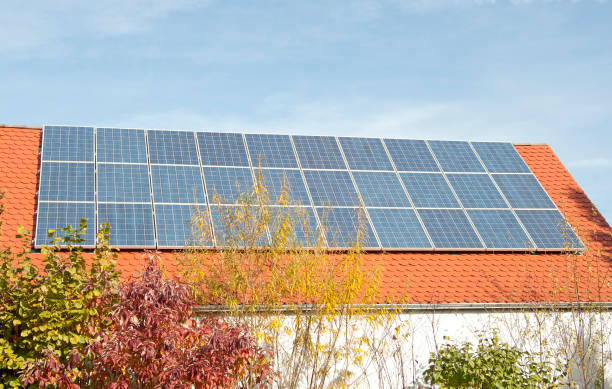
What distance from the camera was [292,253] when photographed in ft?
44.7

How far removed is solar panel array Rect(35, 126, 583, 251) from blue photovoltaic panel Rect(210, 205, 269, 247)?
2.49 ft

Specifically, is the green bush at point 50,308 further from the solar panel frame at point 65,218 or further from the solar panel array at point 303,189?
the solar panel frame at point 65,218

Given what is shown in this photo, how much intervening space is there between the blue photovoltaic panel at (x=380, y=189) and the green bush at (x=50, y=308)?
7740mm

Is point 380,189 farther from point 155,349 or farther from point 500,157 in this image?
point 155,349

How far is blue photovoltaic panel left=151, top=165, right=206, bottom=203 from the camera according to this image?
16750 millimetres

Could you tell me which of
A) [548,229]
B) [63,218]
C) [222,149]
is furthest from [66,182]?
[548,229]

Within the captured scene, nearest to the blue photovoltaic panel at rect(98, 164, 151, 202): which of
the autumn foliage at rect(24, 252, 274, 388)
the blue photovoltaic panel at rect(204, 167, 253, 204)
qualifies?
the blue photovoltaic panel at rect(204, 167, 253, 204)

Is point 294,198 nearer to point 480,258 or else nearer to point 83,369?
point 480,258

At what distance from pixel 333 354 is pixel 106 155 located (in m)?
7.77

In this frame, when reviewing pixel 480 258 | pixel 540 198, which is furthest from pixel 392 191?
pixel 540 198

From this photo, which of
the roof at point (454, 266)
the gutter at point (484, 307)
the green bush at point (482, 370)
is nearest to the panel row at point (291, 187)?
the roof at point (454, 266)

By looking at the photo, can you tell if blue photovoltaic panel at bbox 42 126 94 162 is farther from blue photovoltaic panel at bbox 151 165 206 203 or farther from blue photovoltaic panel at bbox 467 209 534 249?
blue photovoltaic panel at bbox 467 209 534 249

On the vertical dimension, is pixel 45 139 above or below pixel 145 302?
above

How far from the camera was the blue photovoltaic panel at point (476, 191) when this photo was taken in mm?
19016
